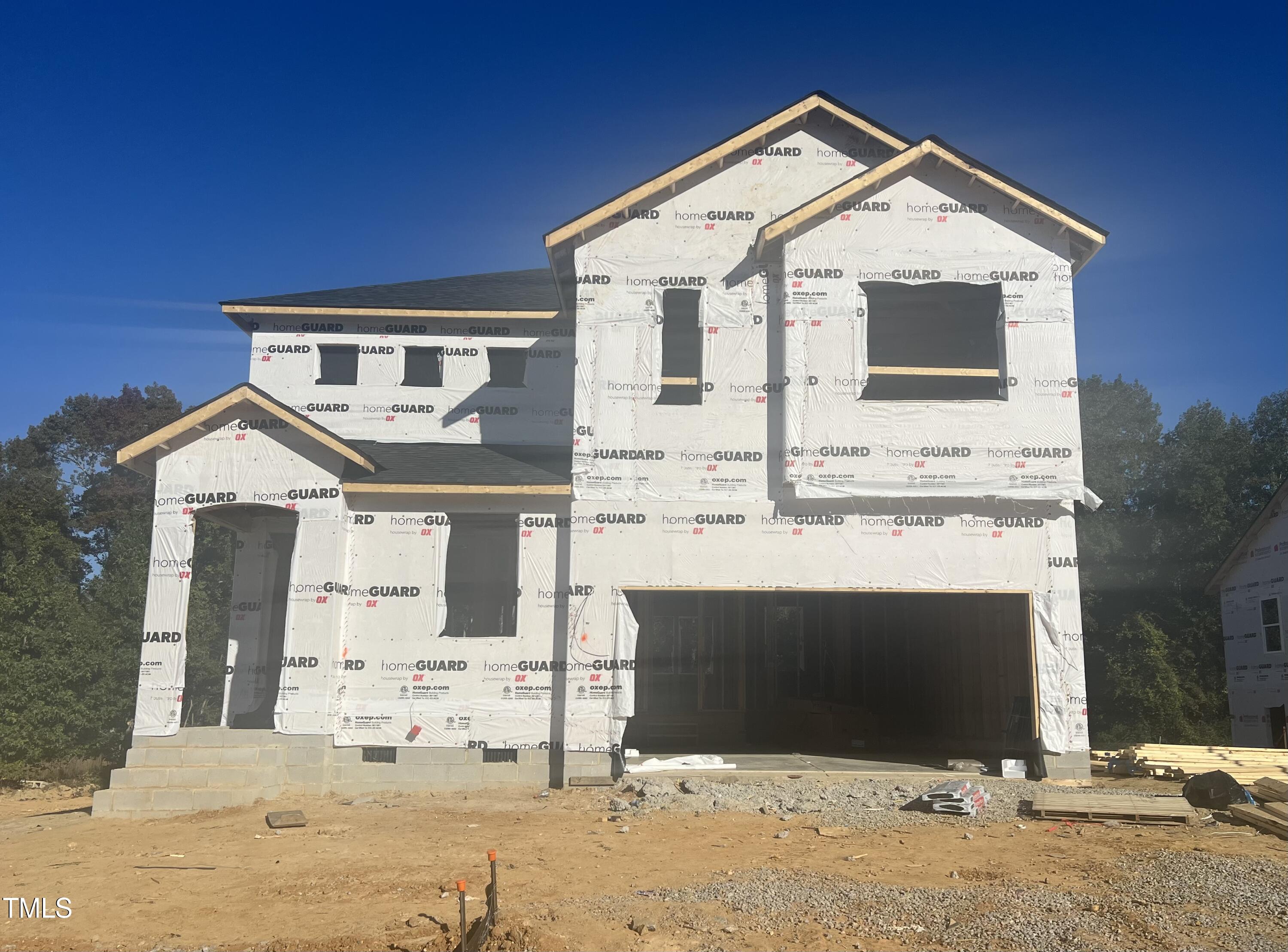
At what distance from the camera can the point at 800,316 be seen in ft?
49.5

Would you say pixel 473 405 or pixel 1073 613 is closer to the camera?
pixel 1073 613

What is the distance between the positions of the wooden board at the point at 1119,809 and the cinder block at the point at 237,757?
1049 cm

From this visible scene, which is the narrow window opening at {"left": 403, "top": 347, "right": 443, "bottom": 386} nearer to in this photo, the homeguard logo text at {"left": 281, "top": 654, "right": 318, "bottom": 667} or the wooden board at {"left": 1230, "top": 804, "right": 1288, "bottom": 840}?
the homeguard logo text at {"left": 281, "top": 654, "right": 318, "bottom": 667}

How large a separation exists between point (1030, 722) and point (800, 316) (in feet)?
24.0

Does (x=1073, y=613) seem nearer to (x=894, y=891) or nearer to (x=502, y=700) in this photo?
(x=894, y=891)

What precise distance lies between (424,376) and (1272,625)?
878 inches

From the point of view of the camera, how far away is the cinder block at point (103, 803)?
13.2m

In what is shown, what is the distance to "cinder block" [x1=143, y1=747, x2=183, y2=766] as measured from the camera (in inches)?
532

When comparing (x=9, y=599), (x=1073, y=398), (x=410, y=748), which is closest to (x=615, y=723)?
(x=410, y=748)

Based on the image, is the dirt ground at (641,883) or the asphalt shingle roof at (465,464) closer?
the dirt ground at (641,883)

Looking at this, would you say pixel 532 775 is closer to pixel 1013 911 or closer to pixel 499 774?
pixel 499 774

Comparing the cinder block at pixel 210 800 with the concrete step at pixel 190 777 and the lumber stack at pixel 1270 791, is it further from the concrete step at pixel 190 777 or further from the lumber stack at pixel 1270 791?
the lumber stack at pixel 1270 791

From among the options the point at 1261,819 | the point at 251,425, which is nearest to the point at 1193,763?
the point at 1261,819

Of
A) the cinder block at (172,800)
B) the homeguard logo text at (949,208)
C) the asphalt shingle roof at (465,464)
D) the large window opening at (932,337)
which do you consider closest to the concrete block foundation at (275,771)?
the cinder block at (172,800)
